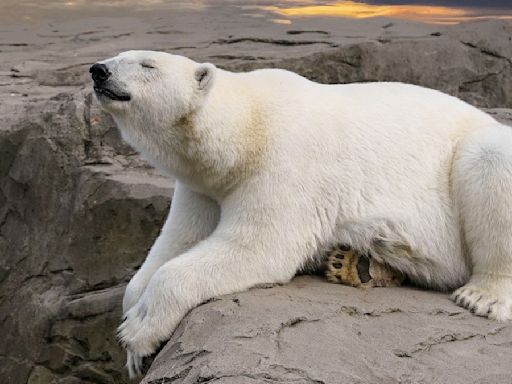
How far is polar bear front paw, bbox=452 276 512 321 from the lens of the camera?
4.77 meters

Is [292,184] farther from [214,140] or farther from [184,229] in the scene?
[184,229]

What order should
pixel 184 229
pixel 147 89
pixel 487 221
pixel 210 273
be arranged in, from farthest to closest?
1. pixel 184 229
2. pixel 487 221
3. pixel 147 89
4. pixel 210 273

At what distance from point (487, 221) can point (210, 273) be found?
1.45 meters

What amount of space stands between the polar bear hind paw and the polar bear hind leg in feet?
1.41

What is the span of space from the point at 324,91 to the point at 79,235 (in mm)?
3054

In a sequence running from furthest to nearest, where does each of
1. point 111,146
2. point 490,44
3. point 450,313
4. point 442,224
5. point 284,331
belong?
point 490,44
point 111,146
point 442,224
point 450,313
point 284,331

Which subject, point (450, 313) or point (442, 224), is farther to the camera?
point (442, 224)

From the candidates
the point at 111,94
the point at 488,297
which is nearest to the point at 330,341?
the point at 488,297

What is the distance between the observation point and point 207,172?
4879 millimetres

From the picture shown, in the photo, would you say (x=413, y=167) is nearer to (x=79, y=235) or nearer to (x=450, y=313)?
(x=450, y=313)

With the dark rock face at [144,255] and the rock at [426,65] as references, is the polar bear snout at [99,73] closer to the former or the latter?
the dark rock face at [144,255]

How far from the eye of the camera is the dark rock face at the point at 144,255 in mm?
4113

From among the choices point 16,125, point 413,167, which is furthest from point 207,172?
point 16,125

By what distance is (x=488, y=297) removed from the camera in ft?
15.9
